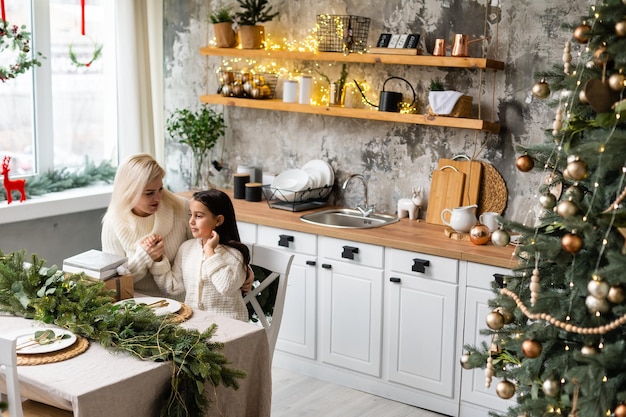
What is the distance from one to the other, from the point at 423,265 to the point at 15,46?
2641 mm

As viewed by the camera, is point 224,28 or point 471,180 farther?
point 224,28

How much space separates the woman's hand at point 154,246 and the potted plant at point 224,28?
189cm

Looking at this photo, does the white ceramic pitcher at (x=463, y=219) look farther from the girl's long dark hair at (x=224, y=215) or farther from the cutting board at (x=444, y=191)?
the girl's long dark hair at (x=224, y=215)

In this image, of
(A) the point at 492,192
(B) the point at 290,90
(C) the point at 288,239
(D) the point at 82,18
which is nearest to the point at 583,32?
(A) the point at 492,192

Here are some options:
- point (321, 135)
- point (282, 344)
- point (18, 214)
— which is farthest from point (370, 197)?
point (18, 214)

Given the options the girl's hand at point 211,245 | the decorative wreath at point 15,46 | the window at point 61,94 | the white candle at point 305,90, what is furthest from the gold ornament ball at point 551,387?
the window at point 61,94

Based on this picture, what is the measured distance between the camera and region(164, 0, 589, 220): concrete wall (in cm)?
419

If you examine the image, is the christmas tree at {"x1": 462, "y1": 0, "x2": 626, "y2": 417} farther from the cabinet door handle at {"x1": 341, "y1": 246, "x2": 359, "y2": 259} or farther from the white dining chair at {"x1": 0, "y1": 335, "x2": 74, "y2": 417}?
the cabinet door handle at {"x1": 341, "y1": 246, "x2": 359, "y2": 259}

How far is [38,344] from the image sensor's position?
275cm

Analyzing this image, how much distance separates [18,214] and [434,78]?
97.5 inches

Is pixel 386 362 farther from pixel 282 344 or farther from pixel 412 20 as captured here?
pixel 412 20

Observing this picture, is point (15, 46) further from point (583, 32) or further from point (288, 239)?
point (583, 32)

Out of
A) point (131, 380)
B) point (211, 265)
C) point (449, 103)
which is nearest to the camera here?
point (131, 380)

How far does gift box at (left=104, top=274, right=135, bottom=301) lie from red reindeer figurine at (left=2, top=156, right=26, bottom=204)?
5.64 feet
